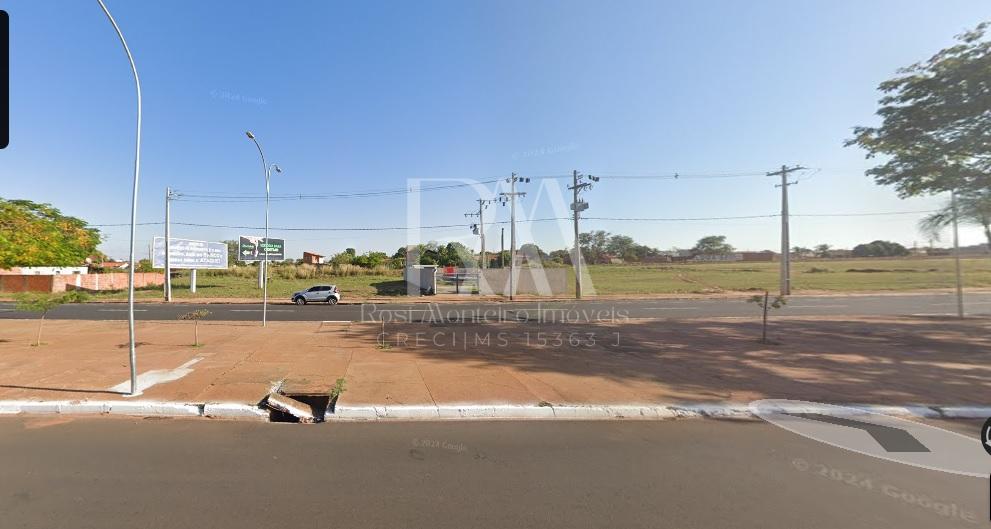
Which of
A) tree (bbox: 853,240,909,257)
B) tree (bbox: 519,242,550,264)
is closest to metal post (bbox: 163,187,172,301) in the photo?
tree (bbox: 519,242,550,264)

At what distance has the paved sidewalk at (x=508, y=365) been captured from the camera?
5688mm

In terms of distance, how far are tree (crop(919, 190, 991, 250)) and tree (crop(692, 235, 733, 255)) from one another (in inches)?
2713

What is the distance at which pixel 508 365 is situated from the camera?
7.79 m

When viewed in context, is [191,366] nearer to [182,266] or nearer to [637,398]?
[637,398]

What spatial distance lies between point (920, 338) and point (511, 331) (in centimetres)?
1209

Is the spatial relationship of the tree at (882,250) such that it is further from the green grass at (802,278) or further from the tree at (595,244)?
the tree at (595,244)

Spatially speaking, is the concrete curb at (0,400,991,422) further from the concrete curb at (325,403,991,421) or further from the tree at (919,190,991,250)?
the tree at (919,190,991,250)

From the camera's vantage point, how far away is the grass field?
31.9 meters

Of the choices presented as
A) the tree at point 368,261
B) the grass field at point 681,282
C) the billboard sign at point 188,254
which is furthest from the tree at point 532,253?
the billboard sign at point 188,254

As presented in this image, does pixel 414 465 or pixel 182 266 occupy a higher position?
pixel 182 266

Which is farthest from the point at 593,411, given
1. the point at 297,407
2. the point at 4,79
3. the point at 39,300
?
the point at 39,300

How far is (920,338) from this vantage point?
10867 mm

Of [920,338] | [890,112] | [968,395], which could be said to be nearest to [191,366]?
[968,395]

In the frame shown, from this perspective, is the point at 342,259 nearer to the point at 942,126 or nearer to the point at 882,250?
the point at 942,126
